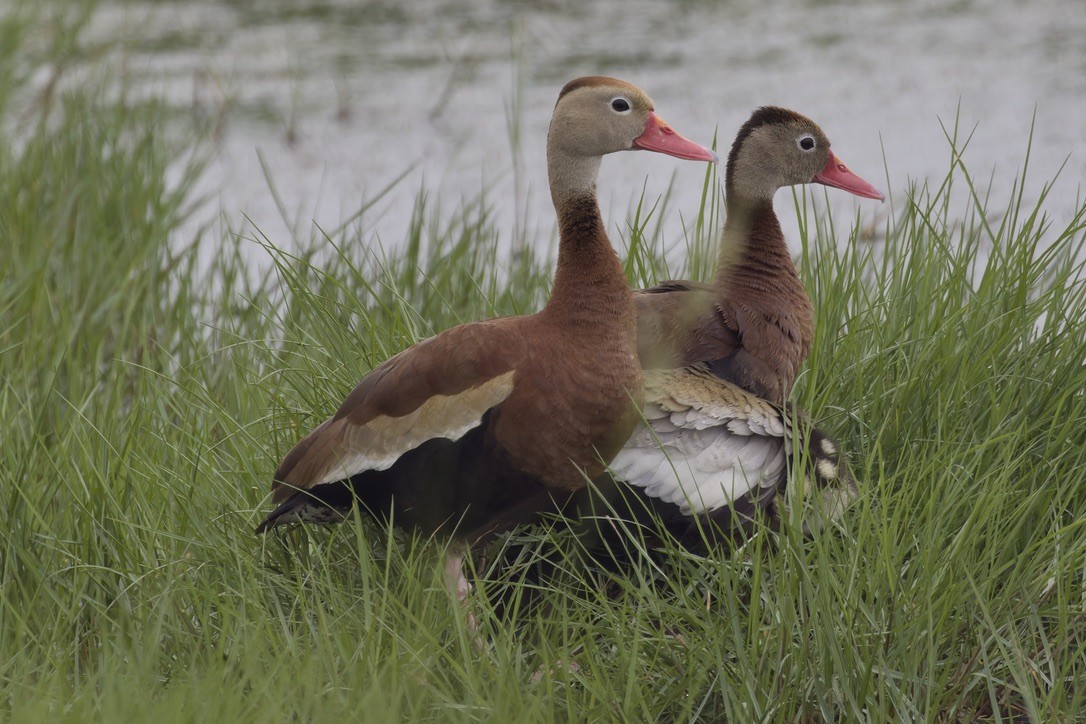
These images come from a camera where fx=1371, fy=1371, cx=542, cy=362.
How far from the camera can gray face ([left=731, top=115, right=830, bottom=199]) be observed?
3.35 metres

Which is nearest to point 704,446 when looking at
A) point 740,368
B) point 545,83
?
point 740,368

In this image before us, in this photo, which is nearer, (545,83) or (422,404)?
(422,404)

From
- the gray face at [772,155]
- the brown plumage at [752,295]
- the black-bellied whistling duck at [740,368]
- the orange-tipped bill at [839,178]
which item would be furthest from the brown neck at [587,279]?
the orange-tipped bill at [839,178]

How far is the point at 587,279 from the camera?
8.69 feet

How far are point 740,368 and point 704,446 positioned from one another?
0.94 ft

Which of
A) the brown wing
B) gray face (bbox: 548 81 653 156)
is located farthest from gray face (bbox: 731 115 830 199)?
the brown wing

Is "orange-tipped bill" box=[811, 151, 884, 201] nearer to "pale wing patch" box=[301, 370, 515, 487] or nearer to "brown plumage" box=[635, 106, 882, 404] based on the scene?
"brown plumage" box=[635, 106, 882, 404]

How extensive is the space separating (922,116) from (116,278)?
3771mm

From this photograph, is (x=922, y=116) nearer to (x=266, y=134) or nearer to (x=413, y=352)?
(x=266, y=134)

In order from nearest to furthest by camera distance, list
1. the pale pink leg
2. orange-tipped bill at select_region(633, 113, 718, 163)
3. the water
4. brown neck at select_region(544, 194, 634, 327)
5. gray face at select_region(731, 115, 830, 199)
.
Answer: the pale pink leg
brown neck at select_region(544, 194, 634, 327)
orange-tipped bill at select_region(633, 113, 718, 163)
gray face at select_region(731, 115, 830, 199)
the water

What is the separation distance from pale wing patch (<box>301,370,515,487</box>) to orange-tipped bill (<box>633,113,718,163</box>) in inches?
24.4

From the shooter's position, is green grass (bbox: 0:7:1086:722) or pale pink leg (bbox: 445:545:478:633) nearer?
green grass (bbox: 0:7:1086:722)

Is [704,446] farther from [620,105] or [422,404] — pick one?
[620,105]

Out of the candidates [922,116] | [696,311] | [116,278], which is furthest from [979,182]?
[116,278]
